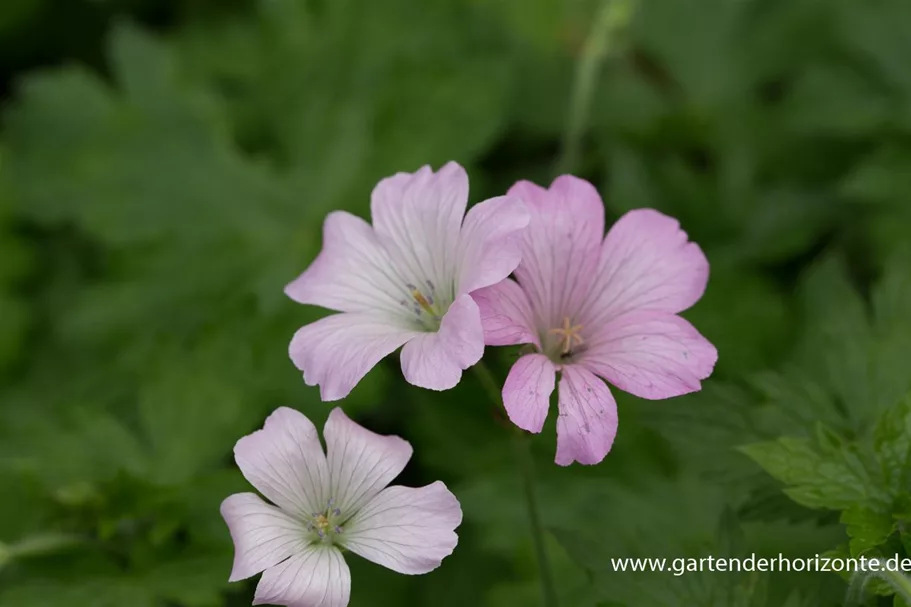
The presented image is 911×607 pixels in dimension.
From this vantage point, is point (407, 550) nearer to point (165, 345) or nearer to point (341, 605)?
point (341, 605)

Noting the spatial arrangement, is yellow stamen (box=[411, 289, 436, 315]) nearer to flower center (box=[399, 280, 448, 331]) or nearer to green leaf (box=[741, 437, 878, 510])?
flower center (box=[399, 280, 448, 331])

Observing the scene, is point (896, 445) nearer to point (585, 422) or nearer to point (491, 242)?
point (585, 422)

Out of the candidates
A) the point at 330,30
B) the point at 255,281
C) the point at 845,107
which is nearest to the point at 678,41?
the point at 845,107

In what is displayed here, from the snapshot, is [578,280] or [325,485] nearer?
[325,485]

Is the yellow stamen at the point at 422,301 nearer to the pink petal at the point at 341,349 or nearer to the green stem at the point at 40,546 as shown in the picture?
the pink petal at the point at 341,349

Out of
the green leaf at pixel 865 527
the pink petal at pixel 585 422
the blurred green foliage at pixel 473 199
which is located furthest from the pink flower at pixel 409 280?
the green leaf at pixel 865 527

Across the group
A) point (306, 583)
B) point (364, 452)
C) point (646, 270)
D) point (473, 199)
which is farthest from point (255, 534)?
point (473, 199)
